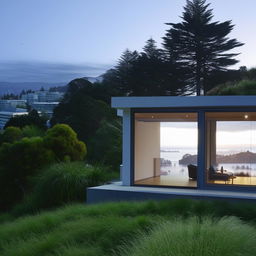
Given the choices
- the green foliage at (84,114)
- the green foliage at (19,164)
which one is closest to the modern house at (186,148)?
the green foliage at (19,164)

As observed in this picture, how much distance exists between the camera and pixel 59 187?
1242 cm

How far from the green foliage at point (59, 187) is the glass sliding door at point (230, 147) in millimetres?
2876

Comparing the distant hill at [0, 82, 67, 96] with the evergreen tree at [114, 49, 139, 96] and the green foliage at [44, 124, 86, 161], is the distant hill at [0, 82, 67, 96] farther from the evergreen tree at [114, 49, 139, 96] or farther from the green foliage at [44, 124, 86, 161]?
the green foliage at [44, 124, 86, 161]

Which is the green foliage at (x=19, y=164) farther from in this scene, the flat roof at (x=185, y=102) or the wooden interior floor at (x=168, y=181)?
the flat roof at (x=185, y=102)

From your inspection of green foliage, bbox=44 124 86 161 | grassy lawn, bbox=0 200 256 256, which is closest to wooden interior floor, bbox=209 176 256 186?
grassy lawn, bbox=0 200 256 256

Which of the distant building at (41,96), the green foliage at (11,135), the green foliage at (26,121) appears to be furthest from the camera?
the distant building at (41,96)

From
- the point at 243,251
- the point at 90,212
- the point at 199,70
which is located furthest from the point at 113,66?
the point at 243,251

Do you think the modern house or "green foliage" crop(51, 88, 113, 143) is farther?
"green foliage" crop(51, 88, 113, 143)

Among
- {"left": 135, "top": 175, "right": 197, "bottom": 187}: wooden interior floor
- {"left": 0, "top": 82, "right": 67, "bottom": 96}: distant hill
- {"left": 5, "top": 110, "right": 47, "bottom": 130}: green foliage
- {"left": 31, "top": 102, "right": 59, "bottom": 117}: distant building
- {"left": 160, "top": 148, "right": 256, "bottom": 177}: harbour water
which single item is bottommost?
{"left": 135, "top": 175, "right": 197, "bottom": 187}: wooden interior floor

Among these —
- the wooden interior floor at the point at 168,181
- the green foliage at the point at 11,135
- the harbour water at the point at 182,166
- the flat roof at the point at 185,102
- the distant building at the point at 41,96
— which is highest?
the distant building at the point at 41,96

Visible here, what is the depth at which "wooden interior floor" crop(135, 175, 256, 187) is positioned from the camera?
→ 38.8ft

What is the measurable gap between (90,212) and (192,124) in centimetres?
443

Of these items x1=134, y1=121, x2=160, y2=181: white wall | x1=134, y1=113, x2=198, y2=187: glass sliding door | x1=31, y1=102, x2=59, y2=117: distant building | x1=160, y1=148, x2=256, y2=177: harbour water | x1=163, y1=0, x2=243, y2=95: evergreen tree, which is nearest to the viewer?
x1=160, y1=148, x2=256, y2=177: harbour water

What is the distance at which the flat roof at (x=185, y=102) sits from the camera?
11516mm
